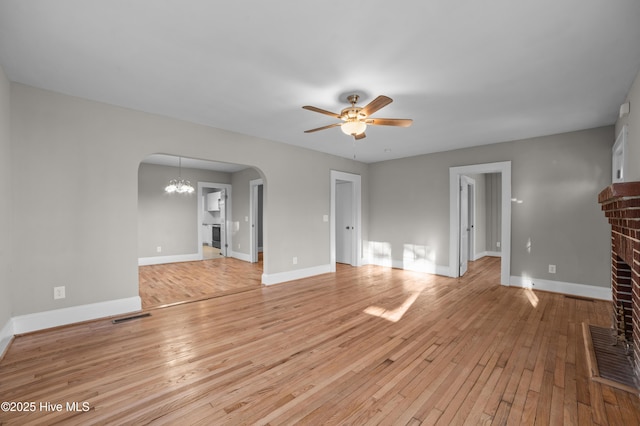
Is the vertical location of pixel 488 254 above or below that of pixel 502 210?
below

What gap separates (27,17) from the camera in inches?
71.5

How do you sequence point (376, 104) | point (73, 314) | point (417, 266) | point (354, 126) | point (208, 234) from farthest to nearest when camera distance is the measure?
1. point (208, 234)
2. point (417, 266)
3. point (73, 314)
4. point (354, 126)
5. point (376, 104)

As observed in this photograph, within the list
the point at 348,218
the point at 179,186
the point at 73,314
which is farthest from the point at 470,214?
the point at 73,314

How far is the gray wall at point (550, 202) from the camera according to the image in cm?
400

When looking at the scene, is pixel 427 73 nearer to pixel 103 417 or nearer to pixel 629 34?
pixel 629 34

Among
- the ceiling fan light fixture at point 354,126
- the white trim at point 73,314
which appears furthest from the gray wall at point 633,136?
the white trim at point 73,314

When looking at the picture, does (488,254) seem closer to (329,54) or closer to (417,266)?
(417,266)

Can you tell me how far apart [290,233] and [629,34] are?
4471mm

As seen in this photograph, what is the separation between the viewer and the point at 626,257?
2143 mm

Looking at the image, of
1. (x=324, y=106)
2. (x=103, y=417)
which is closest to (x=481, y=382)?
(x=103, y=417)

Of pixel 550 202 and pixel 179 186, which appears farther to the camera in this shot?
pixel 179 186

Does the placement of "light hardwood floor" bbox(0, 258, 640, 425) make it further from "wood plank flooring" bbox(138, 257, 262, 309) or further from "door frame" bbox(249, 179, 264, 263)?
"door frame" bbox(249, 179, 264, 263)

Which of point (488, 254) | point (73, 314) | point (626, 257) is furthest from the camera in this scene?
point (488, 254)

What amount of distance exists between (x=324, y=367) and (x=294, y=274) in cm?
296
